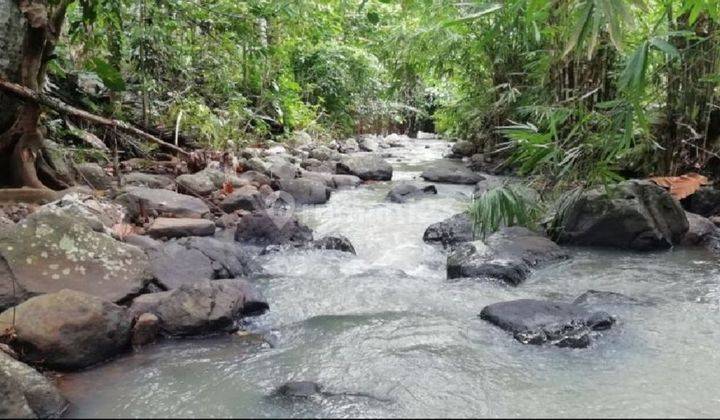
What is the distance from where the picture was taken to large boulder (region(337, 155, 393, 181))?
27.1ft

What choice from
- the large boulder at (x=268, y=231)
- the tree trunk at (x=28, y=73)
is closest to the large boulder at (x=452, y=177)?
the large boulder at (x=268, y=231)

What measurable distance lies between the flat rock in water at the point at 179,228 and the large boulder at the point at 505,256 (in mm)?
1848

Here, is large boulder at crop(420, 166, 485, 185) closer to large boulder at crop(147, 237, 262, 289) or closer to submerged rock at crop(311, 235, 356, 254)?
submerged rock at crop(311, 235, 356, 254)

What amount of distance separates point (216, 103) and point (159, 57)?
150cm

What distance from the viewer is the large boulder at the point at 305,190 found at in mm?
6391

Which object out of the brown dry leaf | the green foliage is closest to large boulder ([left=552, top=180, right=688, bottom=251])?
the green foliage

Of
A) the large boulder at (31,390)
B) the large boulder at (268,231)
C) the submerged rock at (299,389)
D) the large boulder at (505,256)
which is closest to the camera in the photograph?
the large boulder at (31,390)

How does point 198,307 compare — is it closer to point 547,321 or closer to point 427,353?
point 427,353

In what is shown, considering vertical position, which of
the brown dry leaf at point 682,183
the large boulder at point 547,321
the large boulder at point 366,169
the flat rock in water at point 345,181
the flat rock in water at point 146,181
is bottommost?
the large boulder at point 547,321

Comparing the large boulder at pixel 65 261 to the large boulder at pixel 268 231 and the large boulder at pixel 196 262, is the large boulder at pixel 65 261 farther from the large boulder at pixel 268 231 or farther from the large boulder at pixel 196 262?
the large boulder at pixel 268 231

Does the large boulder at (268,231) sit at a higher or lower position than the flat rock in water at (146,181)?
lower

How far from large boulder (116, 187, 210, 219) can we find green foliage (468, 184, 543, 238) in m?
2.20

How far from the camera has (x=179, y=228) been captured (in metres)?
4.29

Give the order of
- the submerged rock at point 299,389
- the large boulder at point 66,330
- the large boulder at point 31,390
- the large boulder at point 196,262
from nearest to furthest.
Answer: the large boulder at point 31,390
the submerged rock at point 299,389
the large boulder at point 66,330
the large boulder at point 196,262
